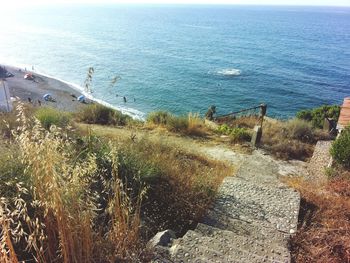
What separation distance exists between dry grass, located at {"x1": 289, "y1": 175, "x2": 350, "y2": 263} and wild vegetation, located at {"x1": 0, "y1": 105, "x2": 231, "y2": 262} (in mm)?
1610

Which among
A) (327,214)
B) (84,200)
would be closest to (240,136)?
(327,214)

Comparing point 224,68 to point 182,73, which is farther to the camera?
point 224,68

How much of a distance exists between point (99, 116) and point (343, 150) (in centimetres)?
993

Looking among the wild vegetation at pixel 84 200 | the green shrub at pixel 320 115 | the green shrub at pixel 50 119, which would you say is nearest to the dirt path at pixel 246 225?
the wild vegetation at pixel 84 200

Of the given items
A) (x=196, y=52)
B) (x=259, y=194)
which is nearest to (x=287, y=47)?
(x=196, y=52)

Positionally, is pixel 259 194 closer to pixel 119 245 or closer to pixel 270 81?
pixel 119 245

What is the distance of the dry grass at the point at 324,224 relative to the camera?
4188mm

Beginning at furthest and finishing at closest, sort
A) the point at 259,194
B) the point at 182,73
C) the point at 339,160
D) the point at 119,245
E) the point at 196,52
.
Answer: the point at 196,52 → the point at 182,73 → the point at 339,160 → the point at 259,194 → the point at 119,245

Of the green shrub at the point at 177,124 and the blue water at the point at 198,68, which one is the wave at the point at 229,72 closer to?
the blue water at the point at 198,68

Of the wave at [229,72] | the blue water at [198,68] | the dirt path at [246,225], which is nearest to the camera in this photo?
the dirt path at [246,225]

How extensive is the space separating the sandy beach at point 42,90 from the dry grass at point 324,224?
97.8ft

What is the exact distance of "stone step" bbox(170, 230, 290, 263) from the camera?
12.8 ft

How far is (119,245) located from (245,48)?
73744 millimetres

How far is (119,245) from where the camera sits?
137 inches
